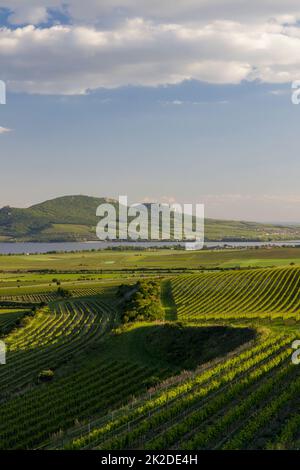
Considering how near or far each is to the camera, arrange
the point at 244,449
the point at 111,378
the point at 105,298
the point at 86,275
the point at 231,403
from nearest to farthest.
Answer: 1. the point at 244,449
2. the point at 231,403
3. the point at 111,378
4. the point at 105,298
5. the point at 86,275

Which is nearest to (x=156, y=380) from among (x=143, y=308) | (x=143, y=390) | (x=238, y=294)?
(x=143, y=390)

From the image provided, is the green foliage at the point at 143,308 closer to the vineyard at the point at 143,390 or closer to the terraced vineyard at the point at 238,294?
the vineyard at the point at 143,390

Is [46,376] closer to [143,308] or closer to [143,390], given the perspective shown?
[143,390]

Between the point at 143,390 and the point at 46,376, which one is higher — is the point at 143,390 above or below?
above

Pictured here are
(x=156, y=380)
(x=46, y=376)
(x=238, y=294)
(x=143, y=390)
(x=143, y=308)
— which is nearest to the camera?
(x=143, y=390)

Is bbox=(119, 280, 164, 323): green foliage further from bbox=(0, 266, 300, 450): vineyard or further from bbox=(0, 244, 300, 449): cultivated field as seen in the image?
bbox=(0, 266, 300, 450): vineyard

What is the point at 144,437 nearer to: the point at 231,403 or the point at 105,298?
the point at 231,403
